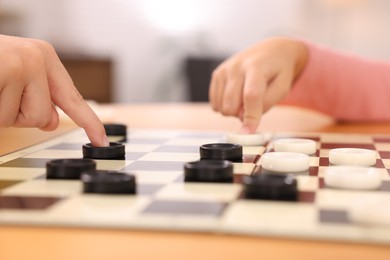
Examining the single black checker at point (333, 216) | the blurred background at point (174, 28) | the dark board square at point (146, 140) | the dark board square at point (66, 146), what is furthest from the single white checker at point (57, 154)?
the blurred background at point (174, 28)

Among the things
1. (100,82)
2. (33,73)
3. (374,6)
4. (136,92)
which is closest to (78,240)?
(33,73)

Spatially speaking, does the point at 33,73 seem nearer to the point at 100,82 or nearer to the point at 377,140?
the point at 377,140

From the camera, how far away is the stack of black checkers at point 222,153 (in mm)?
902

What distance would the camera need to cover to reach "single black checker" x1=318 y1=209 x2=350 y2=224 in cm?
58

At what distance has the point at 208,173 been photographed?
2.43 feet

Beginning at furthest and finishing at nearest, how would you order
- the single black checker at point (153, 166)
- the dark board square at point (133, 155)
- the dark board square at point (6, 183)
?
the dark board square at point (133, 155) < the single black checker at point (153, 166) < the dark board square at point (6, 183)

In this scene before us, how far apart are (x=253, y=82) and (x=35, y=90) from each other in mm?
467

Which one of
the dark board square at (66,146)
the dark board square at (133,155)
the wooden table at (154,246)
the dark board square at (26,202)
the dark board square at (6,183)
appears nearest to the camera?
the wooden table at (154,246)

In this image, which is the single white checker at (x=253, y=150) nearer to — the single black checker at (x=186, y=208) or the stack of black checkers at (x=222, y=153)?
the stack of black checkers at (x=222, y=153)

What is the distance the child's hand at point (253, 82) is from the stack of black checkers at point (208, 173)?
0.45 m

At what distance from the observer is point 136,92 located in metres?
5.50

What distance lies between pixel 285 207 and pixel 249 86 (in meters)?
0.63

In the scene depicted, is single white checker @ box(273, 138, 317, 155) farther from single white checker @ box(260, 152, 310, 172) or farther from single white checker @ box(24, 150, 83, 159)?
single white checker @ box(24, 150, 83, 159)

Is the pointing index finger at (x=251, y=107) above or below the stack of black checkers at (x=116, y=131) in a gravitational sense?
above
